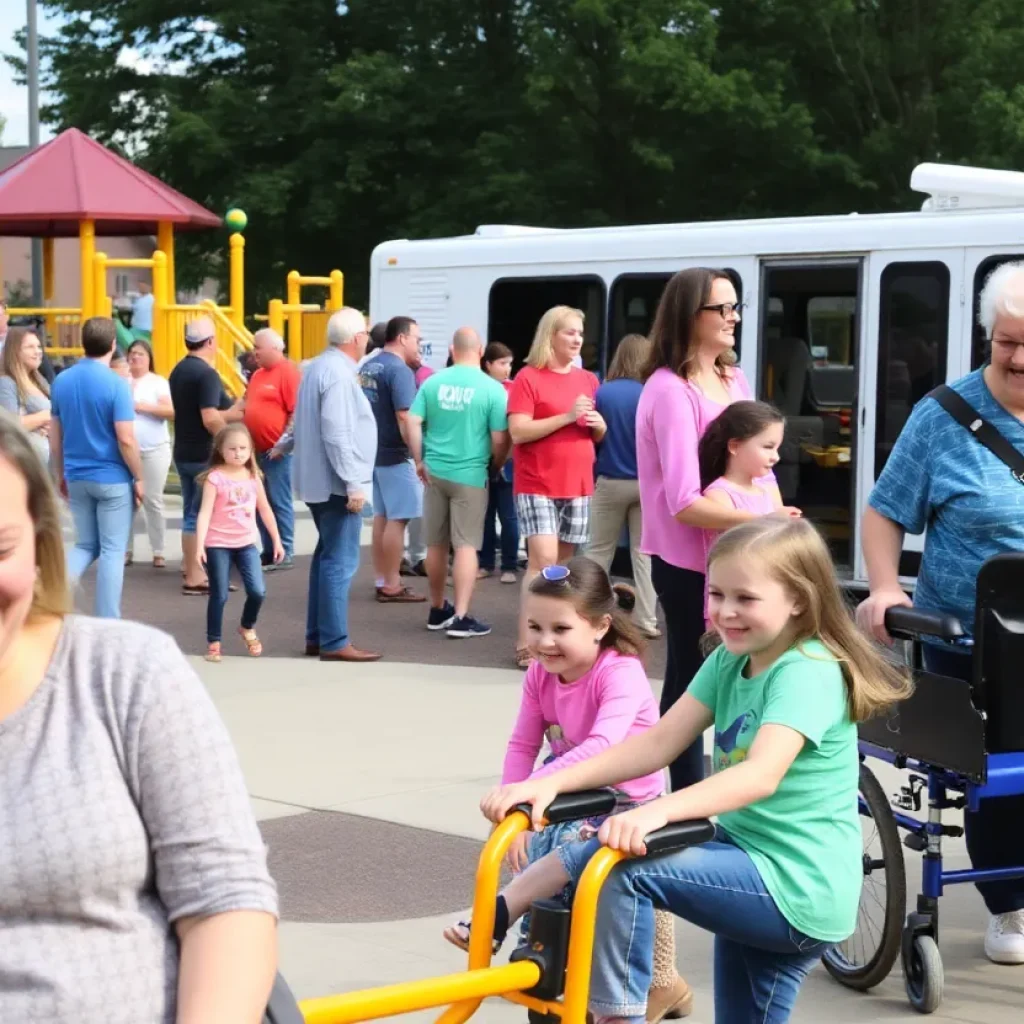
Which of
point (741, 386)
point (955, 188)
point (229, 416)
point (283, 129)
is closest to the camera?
point (741, 386)

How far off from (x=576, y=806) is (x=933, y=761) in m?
1.38

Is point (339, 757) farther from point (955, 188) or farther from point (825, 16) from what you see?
point (825, 16)

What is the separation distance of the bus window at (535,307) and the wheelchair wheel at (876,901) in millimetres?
8785

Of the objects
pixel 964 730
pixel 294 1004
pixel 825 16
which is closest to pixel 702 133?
pixel 825 16

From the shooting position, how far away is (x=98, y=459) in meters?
9.89

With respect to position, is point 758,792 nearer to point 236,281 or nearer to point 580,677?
point 580,677

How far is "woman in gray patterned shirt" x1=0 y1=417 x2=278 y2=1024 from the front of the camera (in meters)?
1.95

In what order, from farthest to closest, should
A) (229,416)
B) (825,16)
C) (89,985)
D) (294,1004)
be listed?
(825,16) < (229,416) < (294,1004) < (89,985)

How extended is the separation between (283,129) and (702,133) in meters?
8.03

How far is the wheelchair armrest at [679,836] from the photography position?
3033 mm

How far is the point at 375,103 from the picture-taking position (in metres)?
34.0

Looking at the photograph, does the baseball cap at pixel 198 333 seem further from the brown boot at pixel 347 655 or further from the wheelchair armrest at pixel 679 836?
the wheelchair armrest at pixel 679 836

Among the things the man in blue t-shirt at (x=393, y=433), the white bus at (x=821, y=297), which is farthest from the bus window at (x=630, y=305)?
the man in blue t-shirt at (x=393, y=433)

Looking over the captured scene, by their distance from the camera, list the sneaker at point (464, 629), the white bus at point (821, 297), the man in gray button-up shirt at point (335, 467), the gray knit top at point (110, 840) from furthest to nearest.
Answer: the white bus at point (821, 297), the sneaker at point (464, 629), the man in gray button-up shirt at point (335, 467), the gray knit top at point (110, 840)
